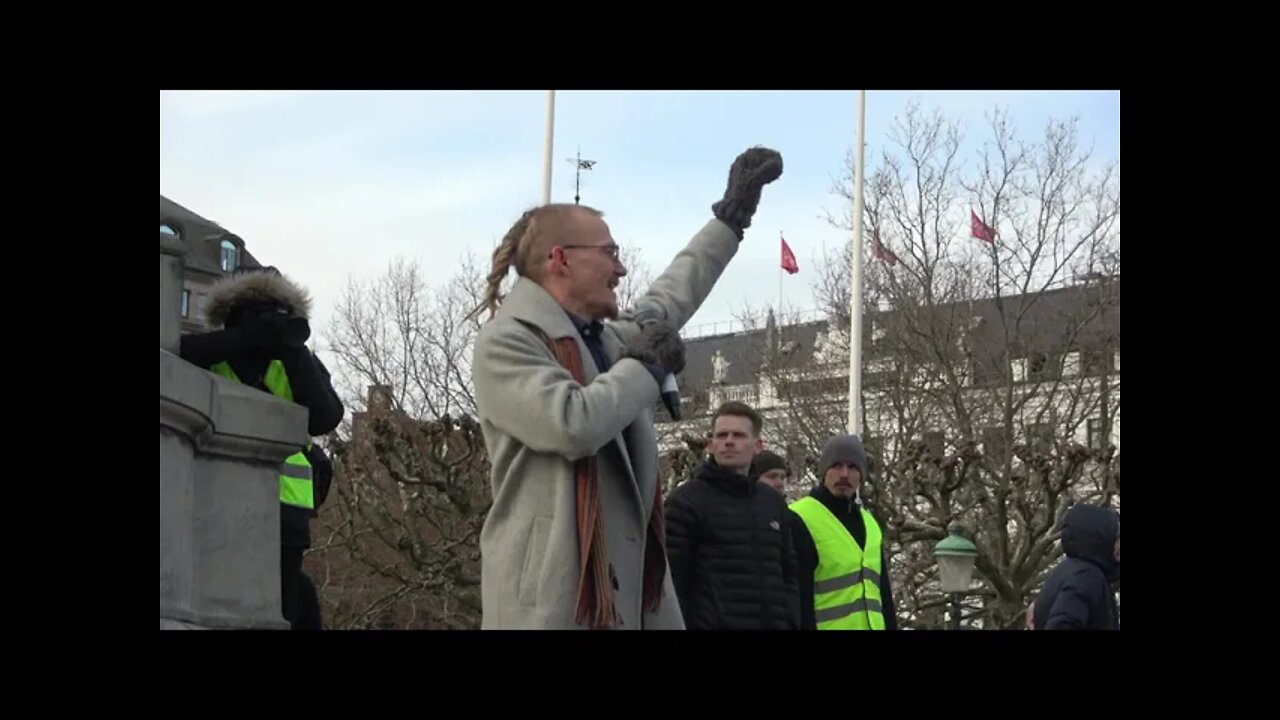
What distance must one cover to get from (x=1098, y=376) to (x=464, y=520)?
36.6 feet

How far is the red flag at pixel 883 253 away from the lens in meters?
37.2

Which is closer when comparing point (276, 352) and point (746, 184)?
point (746, 184)

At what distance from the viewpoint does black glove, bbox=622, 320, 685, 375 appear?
564cm

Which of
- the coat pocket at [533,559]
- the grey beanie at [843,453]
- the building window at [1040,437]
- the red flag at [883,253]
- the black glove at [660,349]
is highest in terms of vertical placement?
the red flag at [883,253]

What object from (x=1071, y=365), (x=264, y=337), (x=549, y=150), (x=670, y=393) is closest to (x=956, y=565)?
(x=549, y=150)

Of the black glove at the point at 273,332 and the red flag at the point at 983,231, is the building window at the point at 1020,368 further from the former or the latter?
the black glove at the point at 273,332

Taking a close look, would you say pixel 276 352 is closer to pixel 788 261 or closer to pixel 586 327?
pixel 586 327

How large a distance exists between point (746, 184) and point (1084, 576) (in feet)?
9.45

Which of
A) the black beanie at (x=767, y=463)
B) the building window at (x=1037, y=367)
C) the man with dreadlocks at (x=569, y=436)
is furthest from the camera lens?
the building window at (x=1037, y=367)

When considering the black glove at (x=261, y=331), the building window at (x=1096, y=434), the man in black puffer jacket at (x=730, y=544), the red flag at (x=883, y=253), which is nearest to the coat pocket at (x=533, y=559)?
the black glove at (x=261, y=331)

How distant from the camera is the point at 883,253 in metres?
37.2

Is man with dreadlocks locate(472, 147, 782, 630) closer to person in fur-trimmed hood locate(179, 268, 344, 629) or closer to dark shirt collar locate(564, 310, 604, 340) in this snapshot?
dark shirt collar locate(564, 310, 604, 340)

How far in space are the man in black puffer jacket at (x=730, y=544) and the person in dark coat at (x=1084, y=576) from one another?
3.29 ft
